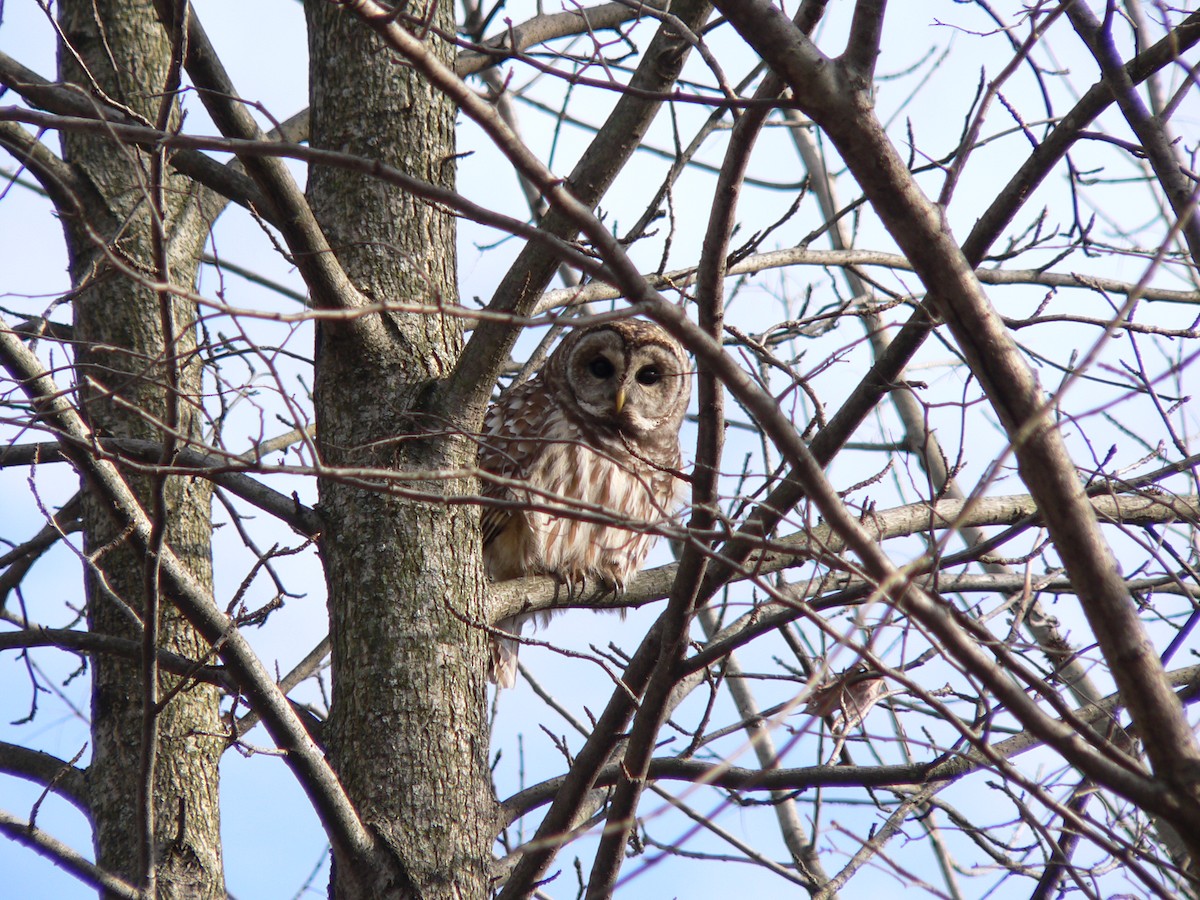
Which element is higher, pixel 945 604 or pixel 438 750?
pixel 438 750

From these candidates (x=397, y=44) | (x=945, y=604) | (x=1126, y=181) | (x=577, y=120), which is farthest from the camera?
(x=577, y=120)

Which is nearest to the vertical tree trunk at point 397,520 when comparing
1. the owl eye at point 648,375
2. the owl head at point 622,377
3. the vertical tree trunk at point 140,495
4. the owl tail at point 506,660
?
the vertical tree trunk at point 140,495

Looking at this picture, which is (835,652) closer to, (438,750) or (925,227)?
(925,227)

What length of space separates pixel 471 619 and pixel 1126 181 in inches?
153

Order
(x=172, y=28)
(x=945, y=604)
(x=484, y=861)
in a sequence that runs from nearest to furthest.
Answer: (x=945, y=604) < (x=172, y=28) < (x=484, y=861)

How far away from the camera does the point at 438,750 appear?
9.86ft

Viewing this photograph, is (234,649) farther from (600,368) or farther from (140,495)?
Result: (600,368)

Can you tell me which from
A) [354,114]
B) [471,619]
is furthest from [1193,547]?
[354,114]

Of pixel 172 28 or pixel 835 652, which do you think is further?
pixel 172 28

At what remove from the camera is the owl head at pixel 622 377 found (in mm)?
5871

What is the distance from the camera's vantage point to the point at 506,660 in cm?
536

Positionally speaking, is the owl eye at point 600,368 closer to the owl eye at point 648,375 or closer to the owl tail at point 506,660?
the owl eye at point 648,375

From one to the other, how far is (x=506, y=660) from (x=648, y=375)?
163cm

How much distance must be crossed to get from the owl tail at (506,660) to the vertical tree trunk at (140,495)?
4.43ft
